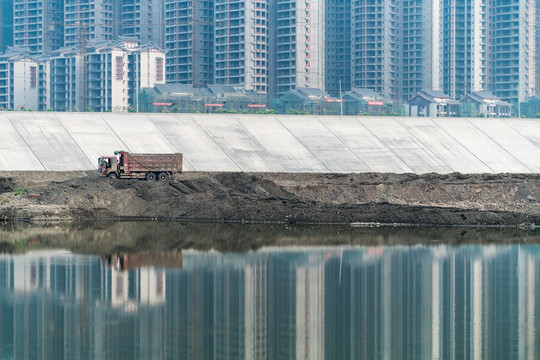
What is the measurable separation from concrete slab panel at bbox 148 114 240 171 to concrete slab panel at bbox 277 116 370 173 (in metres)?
6.67

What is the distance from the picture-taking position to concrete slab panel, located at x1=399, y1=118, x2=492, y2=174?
211 ft

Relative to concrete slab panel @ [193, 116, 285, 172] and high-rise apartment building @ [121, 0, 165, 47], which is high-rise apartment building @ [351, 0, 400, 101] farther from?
concrete slab panel @ [193, 116, 285, 172]

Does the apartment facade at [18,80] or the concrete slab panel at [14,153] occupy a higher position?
the apartment facade at [18,80]

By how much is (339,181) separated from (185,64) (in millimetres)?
106293

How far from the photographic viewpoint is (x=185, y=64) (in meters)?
Answer: 159

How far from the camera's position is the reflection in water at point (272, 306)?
1850 centimetres

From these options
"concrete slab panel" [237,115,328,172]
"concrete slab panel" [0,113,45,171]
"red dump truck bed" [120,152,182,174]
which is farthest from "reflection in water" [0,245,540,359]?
"concrete slab panel" [237,115,328,172]

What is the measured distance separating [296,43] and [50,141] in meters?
92.6

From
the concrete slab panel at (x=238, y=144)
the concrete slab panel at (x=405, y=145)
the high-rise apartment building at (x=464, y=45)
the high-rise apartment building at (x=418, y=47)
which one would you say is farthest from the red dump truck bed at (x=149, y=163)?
the high-rise apartment building at (x=464, y=45)

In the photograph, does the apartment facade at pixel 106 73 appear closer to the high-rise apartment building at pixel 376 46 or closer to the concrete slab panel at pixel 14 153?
the high-rise apartment building at pixel 376 46

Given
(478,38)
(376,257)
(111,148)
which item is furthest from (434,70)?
(376,257)

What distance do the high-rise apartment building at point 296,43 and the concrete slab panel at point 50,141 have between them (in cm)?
8778

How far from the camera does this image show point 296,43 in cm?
14925

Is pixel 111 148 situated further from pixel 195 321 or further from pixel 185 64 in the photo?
pixel 185 64
